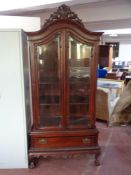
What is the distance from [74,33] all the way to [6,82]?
1064 mm

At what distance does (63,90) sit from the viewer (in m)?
2.46

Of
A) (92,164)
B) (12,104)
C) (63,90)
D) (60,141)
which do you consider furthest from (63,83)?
(92,164)

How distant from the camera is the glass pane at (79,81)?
242 centimetres

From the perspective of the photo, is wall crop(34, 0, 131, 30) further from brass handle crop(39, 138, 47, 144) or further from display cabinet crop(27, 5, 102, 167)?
brass handle crop(39, 138, 47, 144)

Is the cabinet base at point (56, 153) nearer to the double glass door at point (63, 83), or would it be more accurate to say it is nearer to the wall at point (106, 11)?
the double glass door at point (63, 83)

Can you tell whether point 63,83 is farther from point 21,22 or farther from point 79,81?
point 21,22

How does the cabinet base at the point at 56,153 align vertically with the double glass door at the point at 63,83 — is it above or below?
below

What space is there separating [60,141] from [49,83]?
826 millimetres

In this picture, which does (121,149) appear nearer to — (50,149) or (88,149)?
(88,149)

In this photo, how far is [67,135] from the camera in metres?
2.53

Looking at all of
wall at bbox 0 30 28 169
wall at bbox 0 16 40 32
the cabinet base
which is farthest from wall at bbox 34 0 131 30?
the cabinet base

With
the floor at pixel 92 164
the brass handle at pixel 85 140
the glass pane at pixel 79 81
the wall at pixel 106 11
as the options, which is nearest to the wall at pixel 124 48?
the wall at pixel 106 11

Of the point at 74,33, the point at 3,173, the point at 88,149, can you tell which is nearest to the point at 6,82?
the point at 74,33

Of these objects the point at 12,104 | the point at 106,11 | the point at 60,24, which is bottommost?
the point at 12,104
